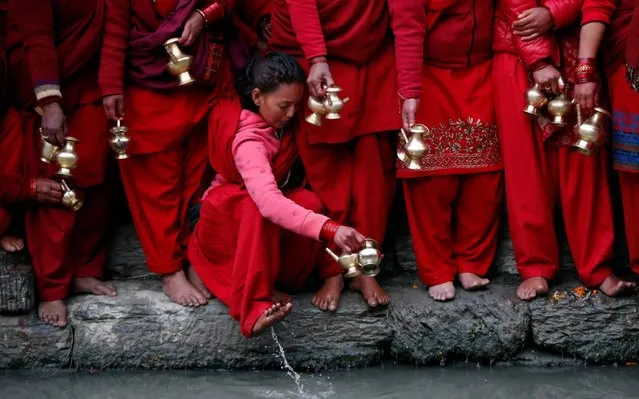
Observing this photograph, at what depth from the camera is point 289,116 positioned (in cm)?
549

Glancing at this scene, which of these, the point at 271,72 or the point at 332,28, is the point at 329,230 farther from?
the point at 332,28

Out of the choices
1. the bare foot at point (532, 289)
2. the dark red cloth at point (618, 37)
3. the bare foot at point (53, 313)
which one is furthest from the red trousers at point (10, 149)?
the dark red cloth at point (618, 37)

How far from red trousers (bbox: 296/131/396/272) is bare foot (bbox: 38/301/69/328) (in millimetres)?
1375

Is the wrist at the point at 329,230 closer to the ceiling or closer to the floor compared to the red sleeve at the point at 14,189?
closer to the floor

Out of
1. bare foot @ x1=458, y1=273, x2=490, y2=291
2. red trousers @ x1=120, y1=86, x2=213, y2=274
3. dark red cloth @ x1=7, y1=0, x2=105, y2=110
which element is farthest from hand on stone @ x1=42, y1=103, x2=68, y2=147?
bare foot @ x1=458, y1=273, x2=490, y2=291

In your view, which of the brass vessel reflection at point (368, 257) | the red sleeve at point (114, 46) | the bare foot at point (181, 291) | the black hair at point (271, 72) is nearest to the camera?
the brass vessel reflection at point (368, 257)

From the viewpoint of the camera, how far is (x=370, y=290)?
5758 millimetres

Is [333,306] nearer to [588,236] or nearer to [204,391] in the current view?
[204,391]

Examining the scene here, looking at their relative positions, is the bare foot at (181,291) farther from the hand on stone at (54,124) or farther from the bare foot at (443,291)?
the bare foot at (443,291)

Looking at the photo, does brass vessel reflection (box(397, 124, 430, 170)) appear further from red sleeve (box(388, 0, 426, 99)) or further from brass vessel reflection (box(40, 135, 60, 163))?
brass vessel reflection (box(40, 135, 60, 163))

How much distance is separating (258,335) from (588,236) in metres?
1.70

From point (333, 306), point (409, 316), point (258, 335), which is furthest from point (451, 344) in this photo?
point (258, 335)

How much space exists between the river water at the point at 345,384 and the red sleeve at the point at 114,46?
54.9 inches

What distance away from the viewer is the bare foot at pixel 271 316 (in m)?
5.32
